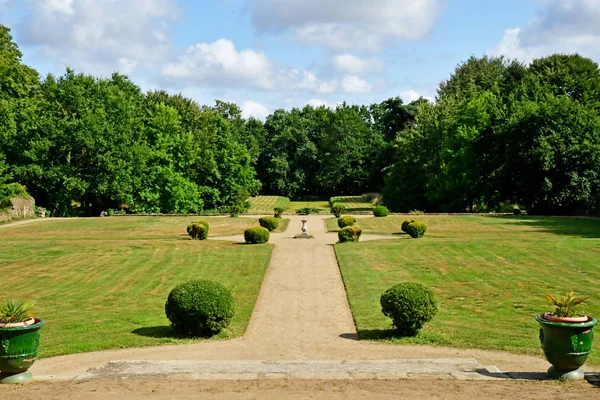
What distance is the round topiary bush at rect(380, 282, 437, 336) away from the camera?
557 inches

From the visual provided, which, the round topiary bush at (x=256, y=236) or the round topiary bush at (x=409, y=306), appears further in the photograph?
the round topiary bush at (x=256, y=236)

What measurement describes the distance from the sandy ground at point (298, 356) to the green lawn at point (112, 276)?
2.38 feet

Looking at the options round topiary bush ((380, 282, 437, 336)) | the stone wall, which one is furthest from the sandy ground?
the stone wall

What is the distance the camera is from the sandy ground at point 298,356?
29.3ft

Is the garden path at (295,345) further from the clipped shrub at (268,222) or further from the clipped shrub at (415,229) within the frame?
the clipped shrub at (268,222)

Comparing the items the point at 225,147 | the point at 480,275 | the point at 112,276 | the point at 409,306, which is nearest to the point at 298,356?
the point at 409,306

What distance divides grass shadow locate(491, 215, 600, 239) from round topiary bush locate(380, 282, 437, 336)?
72.5 ft

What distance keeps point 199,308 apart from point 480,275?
12495 millimetres

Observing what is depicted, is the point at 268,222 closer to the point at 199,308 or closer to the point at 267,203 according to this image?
the point at 199,308

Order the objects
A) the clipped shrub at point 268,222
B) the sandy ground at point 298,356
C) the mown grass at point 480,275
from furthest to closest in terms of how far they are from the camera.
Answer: the clipped shrub at point 268,222 < the mown grass at point 480,275 < the sandy ground at point 298,356

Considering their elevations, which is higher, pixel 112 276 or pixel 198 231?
pixel 198 231

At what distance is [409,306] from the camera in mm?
14164

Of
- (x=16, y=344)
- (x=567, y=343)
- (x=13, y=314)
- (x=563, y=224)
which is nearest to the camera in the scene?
(x=567, y=343)

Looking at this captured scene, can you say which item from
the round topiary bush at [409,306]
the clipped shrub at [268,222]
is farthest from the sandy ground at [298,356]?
the clipped shrub at [268,222]
